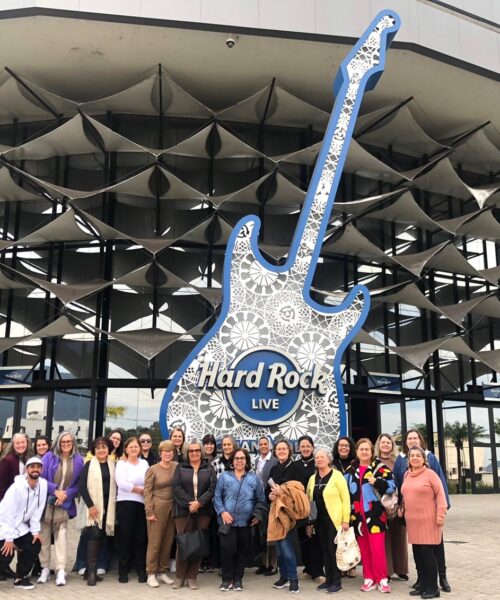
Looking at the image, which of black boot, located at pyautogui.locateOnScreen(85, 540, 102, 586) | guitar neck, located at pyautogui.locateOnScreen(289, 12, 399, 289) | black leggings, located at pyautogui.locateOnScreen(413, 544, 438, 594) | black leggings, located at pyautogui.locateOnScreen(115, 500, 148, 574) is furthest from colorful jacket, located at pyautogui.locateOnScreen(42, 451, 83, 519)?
guitar neck, located at pyautogui.locateOnScreen(289, 12, 399, 289)

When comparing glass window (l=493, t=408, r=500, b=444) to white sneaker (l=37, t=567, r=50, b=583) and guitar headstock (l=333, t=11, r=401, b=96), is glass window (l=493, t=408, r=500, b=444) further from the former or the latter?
white sneaker (l=37, t=567, r=50, b=583)

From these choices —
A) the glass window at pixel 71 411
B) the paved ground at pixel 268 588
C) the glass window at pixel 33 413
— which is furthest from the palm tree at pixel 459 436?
the glass window at pixel 33 413

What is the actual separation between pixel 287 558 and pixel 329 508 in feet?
2.20

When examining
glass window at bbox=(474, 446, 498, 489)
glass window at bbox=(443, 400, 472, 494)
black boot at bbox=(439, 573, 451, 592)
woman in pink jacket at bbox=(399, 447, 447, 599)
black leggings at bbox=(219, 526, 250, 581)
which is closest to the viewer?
woman in pink jacket at bbox=(399, 447, 447, 599)

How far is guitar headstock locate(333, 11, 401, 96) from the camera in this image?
1137 cm

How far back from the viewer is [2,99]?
15820mm

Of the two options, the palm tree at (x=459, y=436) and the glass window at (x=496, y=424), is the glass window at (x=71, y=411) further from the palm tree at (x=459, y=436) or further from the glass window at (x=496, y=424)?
the glass window at (x=496, y=424)

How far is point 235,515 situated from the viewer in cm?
678

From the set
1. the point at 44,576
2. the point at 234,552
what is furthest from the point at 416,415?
the point at 44,576

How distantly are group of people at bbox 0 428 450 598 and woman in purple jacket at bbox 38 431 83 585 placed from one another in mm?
11

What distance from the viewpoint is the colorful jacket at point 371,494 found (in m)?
6.63

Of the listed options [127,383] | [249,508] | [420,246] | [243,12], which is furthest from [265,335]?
[420,246]

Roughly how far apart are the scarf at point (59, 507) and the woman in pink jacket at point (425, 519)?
3680 millimetres

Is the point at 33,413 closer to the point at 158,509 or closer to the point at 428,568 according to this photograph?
the point at 158,509
